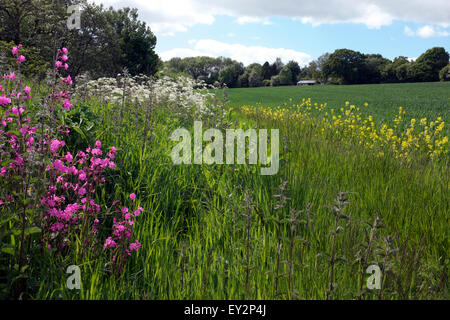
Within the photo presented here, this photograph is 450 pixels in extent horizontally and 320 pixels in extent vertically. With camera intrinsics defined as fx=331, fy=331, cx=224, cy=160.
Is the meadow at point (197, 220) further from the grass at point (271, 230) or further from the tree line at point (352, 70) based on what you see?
the tree line at point (352, 70)

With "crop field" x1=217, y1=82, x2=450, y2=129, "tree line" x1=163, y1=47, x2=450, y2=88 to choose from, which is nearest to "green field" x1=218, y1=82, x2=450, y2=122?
"crop field" x1=217, y1=82, x2=450, y2=129

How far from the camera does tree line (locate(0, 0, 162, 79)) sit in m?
20.6

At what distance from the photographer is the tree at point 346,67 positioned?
9062 cm

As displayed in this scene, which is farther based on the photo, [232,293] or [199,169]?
[199,169]

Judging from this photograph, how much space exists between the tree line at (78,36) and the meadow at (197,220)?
306 inches

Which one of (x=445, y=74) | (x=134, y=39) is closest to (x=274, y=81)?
(x=445, y=74)

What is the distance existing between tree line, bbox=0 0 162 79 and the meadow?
7.77 metres

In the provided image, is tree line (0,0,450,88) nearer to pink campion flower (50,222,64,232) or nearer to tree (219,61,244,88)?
tree (219,61,244,88)

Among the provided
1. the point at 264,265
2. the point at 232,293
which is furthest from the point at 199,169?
the point at 232,293

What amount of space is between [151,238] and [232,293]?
99 centimetres

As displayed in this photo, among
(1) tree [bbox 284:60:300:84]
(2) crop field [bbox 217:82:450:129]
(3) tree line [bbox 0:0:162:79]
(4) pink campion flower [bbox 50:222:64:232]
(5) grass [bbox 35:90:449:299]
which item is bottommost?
(5) grass [bbox 35:90:449:299]

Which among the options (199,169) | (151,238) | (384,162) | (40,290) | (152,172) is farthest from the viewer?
(384,162)

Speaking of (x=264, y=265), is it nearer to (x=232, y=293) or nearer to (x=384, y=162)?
(x=232, y=293)
